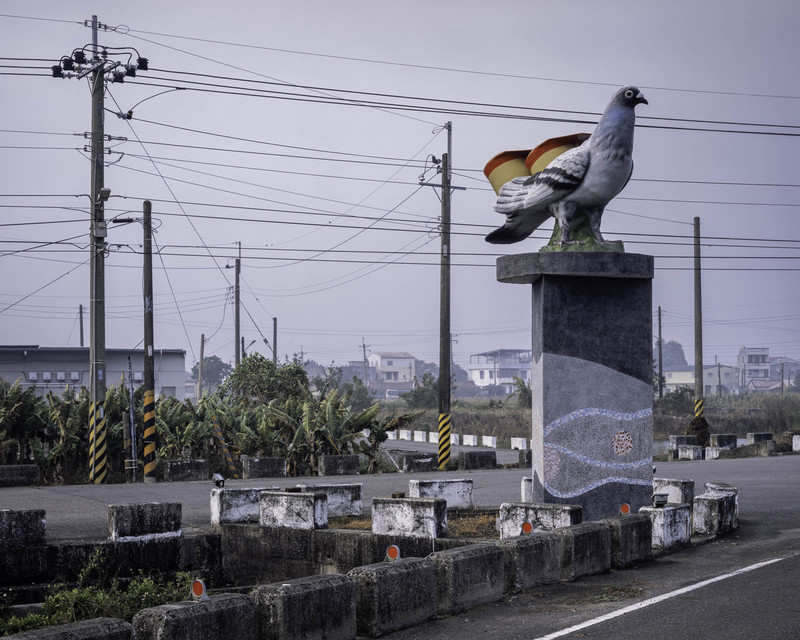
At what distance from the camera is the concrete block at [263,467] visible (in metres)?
24.0

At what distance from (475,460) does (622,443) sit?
14.6 metres

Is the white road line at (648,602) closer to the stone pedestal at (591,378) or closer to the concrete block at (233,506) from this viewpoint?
the stone pedestal at (591,378)

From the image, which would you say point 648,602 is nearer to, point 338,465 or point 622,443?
point 622,443

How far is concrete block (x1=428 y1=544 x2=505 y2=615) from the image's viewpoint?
860 cm

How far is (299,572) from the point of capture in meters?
13.5

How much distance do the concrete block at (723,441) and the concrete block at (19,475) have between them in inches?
924

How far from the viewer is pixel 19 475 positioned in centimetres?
2195

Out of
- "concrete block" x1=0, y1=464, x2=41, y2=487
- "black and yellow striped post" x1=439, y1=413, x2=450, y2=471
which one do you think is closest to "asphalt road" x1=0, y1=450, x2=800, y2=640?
"concrete block" x1=0, y1=464, x2=41, y2=487

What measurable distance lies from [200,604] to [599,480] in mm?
7754

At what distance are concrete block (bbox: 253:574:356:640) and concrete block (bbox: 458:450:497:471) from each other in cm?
1998

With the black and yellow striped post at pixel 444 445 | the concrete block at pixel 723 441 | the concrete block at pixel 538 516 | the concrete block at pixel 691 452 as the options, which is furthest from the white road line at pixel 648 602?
the concrete block at pixel 723 441

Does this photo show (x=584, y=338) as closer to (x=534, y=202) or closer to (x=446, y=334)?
(x=534, y=202)

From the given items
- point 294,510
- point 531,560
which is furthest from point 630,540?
point 294,510

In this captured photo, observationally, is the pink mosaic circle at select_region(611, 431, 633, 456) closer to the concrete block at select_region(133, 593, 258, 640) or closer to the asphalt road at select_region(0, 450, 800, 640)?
the asphalt road at select_region(0, 450, 800, 640)
